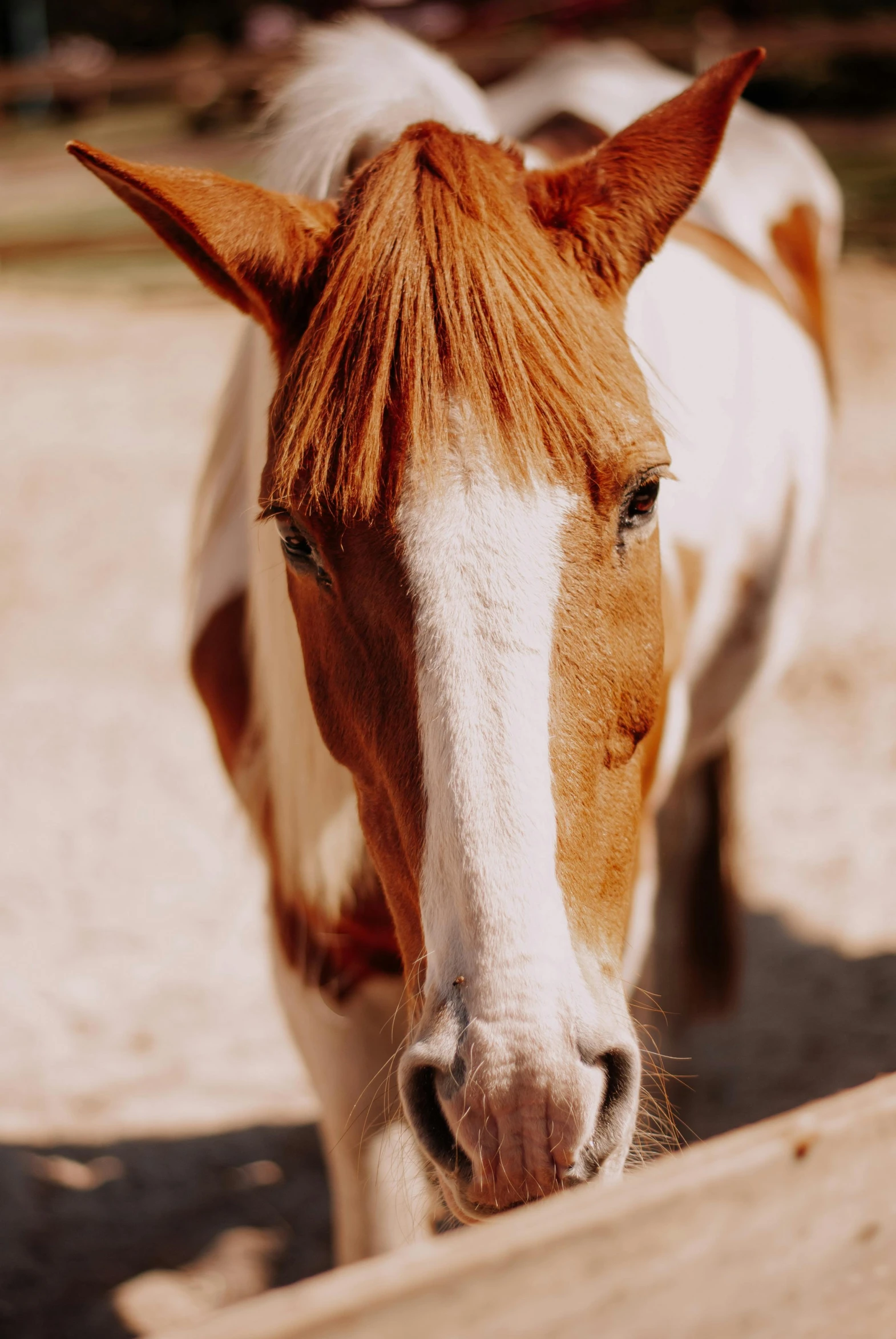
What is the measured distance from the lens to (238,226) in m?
1.36

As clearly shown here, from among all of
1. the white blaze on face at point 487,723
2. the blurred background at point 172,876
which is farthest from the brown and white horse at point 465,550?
the blurred background at point 172,876

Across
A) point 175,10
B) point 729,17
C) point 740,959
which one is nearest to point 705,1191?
point 740,959

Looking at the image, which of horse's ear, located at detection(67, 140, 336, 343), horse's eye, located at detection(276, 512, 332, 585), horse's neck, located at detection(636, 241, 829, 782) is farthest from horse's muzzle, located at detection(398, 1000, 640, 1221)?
horse's neck, located at detection(636, 241, 829, 782)

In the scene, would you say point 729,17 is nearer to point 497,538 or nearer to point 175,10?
point 175,10

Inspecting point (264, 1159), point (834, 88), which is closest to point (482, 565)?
point (264, 1159)

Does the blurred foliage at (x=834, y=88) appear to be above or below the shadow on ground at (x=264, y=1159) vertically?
above

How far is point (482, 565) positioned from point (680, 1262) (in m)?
0.64

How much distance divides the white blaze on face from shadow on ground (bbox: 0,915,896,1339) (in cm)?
166

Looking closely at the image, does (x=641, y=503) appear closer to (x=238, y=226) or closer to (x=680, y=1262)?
(x=238, y=226)

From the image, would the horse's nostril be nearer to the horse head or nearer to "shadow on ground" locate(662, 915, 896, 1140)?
the horse head

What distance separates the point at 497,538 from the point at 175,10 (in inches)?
1026

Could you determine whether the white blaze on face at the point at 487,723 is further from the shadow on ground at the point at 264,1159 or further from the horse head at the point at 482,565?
the shadow on ground at the point at 264,1159

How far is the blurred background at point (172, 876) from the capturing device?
2.68m

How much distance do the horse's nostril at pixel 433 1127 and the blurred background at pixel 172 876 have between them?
1631 mm
